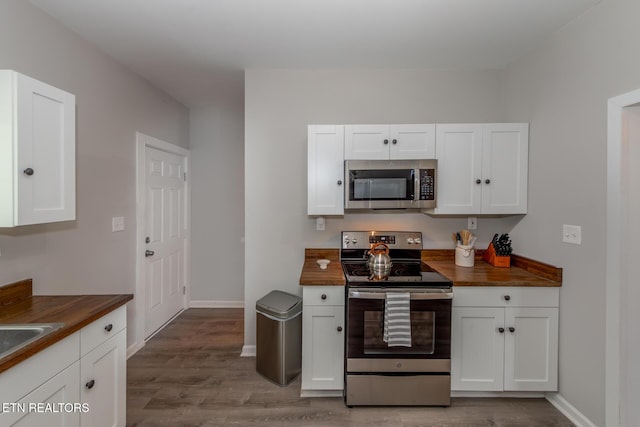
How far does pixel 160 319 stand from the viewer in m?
3.61

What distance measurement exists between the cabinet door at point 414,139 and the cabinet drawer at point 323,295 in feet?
3.89

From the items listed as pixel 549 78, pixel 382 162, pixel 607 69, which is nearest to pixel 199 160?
pixel 382 162

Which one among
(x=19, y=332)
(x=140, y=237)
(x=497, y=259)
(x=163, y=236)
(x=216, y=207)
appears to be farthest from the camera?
(x=216, y=207)

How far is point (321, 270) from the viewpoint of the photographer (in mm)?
2613

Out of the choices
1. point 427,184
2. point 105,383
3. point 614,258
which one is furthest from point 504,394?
point 105,383

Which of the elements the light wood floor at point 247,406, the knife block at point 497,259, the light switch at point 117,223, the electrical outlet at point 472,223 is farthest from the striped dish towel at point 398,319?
the light switch at point 117,223

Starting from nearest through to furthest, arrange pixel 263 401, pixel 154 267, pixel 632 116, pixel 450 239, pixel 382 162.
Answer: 1. pixel 632 116
2. pixel 263 401
3. pixel 382 162
4. pixel 450 239
5. pixel 154 267

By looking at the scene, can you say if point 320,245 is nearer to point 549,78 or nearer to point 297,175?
Answer: point 297,175

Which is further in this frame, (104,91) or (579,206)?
(104,91)

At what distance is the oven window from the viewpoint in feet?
7.22

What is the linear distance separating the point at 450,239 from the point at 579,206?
103 cm

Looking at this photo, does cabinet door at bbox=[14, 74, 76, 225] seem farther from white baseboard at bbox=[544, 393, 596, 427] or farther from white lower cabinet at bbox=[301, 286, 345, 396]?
white baseboard at bbox=[544, 393, 596, 427]

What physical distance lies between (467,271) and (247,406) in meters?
1.88

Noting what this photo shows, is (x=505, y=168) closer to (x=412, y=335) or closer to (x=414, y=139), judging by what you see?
(x=414, y=139)
